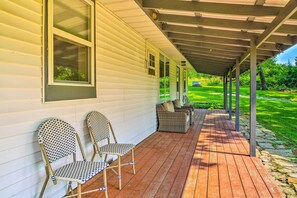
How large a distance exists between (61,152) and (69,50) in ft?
3.94

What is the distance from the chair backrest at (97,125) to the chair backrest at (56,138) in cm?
45

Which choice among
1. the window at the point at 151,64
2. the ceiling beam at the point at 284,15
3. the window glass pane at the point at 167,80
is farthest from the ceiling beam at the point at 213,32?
the window glass pane at the point at 167,80

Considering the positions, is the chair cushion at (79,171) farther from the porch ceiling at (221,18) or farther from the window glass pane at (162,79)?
the window glass pane at (162,79)

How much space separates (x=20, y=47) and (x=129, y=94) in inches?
110

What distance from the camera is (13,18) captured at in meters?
1.90

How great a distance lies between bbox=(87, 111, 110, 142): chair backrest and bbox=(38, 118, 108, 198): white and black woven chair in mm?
482

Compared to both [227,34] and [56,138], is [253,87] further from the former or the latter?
[56,138]

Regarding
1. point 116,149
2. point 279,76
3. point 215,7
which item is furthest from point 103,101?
point 279,76

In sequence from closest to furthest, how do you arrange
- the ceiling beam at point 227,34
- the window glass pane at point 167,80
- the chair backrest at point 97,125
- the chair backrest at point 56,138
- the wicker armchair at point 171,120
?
1. the chair backrest at point 56,138
2. the chair backrest at point 97,125
3. the ceiling beam at point 227,34
4. the wicker armchair at point 171,120
5. the window glass pane at point 167,80

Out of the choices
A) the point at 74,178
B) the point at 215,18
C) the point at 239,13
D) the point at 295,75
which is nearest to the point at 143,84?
the point at 215,18

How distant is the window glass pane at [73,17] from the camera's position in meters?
2.46

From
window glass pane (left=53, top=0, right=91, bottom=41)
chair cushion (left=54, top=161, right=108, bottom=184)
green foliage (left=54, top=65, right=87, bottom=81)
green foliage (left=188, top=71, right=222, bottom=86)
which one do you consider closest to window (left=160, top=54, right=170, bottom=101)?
window glass pane (left=53, top=0, right=91, bottom=41)

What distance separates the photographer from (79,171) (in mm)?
2096

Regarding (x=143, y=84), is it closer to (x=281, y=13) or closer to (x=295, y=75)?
(x=281, y=13)
